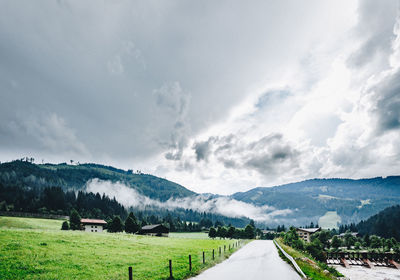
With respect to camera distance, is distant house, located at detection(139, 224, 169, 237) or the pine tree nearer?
the pine tree

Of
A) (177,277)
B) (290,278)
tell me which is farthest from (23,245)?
(290,278)

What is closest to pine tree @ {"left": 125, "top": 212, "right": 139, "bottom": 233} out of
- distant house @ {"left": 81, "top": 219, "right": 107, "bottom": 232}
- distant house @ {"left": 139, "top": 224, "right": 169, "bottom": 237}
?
distant house @ {"left": 139, "top": 224, "right": 169, "bottom": 237}

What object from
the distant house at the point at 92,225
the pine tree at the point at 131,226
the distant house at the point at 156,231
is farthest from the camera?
the distant house at the point at 92,225

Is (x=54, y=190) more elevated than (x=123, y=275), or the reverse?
(x=54, y=190)

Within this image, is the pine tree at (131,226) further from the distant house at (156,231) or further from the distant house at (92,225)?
the distant house at (92,225)

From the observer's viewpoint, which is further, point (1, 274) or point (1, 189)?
point (1, 189)

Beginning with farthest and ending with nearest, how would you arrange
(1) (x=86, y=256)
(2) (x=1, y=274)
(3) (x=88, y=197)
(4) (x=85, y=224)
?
(3) (x=88, y=197), (4) (x=85, y=224), (1) (x=86, y=256), (2) (x=1, y=274)

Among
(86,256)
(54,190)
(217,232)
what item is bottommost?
(217,232)

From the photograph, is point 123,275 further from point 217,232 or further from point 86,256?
point 217,232

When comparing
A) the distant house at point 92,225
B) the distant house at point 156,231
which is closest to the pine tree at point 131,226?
the distant house at point 156,231

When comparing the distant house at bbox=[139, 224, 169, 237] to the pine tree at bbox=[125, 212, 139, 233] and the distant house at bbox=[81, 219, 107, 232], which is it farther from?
the distant house at bbox=[81, 219, 107, 232]

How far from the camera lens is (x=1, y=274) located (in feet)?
53.4

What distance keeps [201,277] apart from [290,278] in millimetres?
6110

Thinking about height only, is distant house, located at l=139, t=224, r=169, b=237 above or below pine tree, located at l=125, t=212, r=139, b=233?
below
